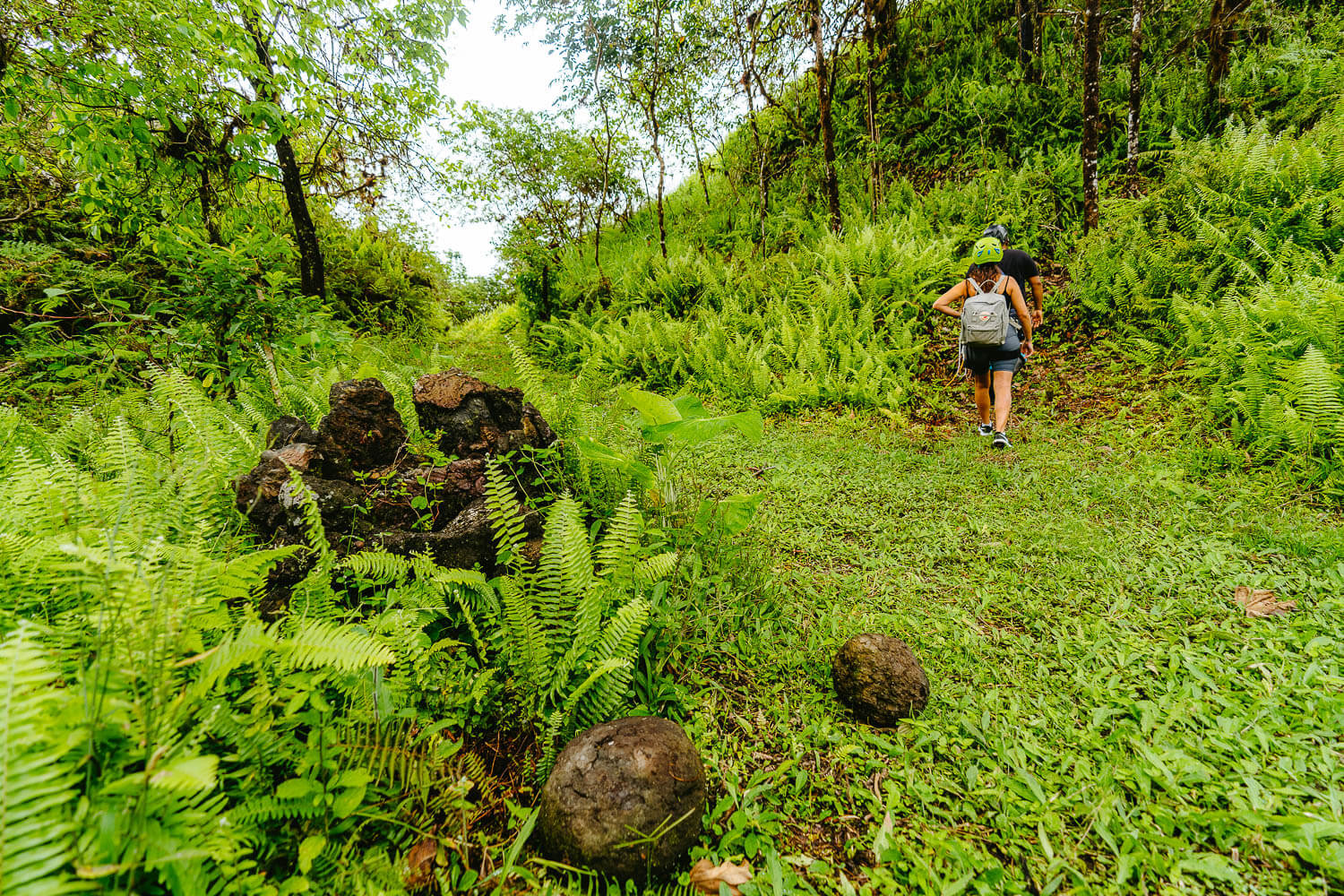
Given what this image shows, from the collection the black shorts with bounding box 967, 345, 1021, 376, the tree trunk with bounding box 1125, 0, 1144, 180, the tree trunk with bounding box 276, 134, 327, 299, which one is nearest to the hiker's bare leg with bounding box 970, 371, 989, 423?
the black shorts with bounding box 967, 345, 1021, 376

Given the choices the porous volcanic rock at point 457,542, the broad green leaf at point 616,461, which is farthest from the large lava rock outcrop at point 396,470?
the broad green leaf at point 616,461

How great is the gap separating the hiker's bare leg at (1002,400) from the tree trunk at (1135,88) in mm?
5043

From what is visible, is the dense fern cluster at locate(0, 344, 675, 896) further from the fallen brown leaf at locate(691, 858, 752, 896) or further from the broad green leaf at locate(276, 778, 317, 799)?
the fallen brown leaf at locate(691, 858, 752, 896)

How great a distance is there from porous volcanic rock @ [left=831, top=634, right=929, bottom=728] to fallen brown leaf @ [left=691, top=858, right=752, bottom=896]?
0.85 metres

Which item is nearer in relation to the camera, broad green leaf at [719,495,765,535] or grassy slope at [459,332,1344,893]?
grassy slope at [459,332,1344,893]

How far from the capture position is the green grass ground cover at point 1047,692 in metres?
1.61

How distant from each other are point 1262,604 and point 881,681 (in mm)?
2231

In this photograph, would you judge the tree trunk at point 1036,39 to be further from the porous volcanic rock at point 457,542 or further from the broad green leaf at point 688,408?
the porous volcanic rock at point 457,542

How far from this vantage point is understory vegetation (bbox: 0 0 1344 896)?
1.36 meters

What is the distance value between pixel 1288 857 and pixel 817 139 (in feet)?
40.8

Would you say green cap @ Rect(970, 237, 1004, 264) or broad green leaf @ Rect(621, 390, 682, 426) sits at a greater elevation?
green cap @ Rect(970, 237, 1004, 264)

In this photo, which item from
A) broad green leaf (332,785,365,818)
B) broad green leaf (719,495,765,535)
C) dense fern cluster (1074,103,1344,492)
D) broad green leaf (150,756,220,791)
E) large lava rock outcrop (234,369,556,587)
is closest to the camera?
broad green leaf (150,756,220,791)

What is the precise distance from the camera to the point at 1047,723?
6.81 ft

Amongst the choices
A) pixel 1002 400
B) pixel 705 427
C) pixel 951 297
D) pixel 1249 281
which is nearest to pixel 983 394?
pixel 1002 400
